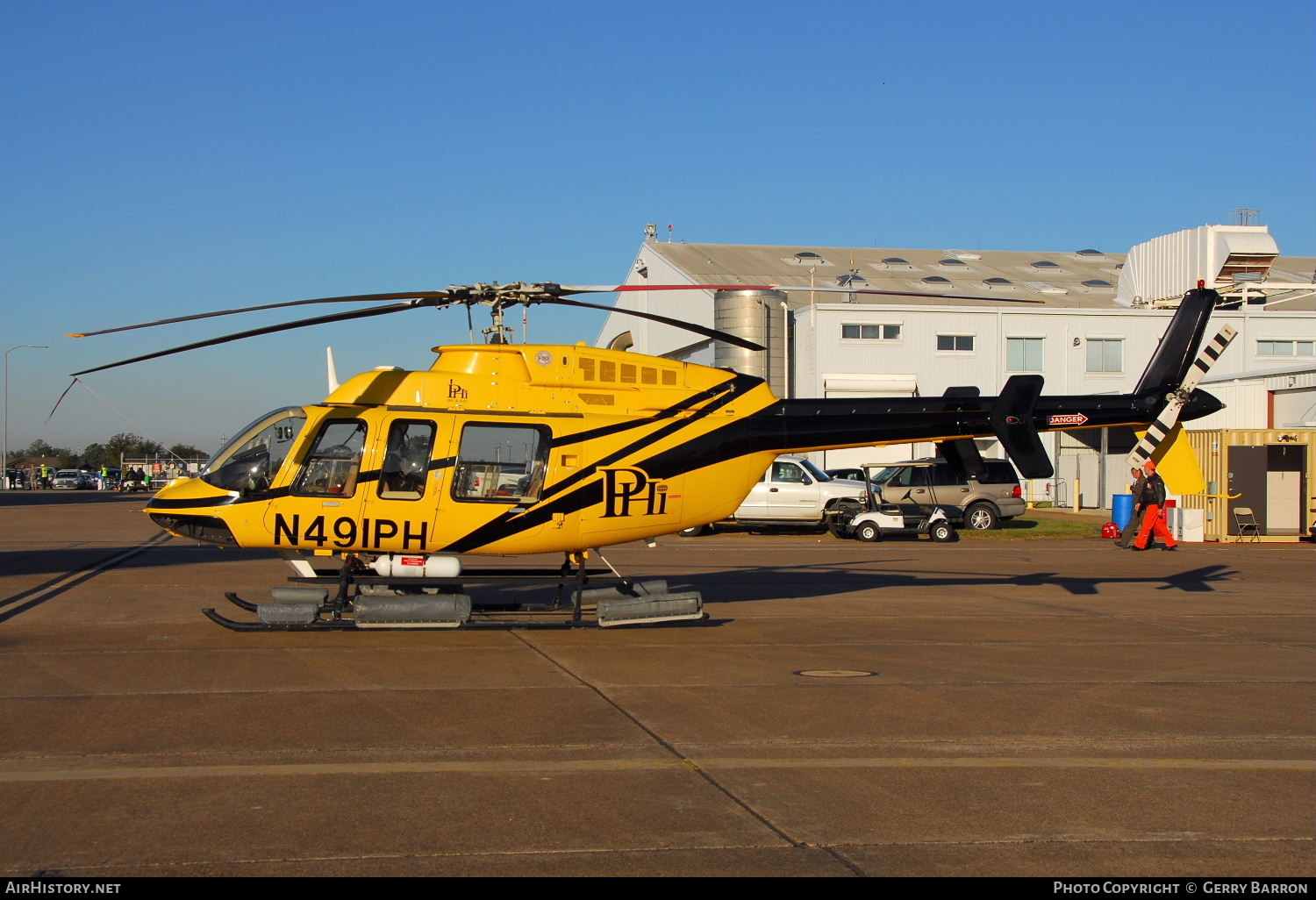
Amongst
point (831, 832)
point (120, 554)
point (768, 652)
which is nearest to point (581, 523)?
point (768, 652)

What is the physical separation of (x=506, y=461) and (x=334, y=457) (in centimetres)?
178

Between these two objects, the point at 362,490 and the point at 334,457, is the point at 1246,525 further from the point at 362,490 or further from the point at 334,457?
the point at 334,457

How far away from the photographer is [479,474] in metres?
12.1

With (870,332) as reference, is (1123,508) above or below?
below

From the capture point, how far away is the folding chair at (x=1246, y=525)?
2764 cm

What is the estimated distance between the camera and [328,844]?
210 inches

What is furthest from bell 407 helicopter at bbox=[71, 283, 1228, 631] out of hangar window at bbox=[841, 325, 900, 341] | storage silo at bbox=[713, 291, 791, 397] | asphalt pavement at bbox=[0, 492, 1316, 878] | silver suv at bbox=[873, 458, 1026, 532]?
hangar window at bbox=[841, 325, 900, 341]

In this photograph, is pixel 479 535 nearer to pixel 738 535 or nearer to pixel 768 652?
pixel 768 652

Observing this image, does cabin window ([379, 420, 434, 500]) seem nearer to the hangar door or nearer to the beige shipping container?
the beige shipping container

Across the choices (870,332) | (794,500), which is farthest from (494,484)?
(870,332)

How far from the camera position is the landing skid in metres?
11.5

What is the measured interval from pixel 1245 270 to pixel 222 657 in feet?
137

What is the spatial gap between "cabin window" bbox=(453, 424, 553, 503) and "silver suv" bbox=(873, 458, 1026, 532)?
19207mm

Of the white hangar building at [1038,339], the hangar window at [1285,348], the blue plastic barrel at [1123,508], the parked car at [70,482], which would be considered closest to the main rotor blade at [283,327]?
the blue plastic barrel at [1123,508]
